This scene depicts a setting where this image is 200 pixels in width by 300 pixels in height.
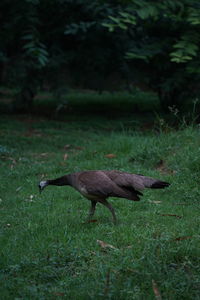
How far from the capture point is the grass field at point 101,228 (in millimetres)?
4660

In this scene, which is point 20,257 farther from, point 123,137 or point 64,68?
point 64,68

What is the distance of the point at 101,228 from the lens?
6320 mm

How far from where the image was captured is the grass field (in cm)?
466

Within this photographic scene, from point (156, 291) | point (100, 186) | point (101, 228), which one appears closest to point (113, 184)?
point (100, 186)

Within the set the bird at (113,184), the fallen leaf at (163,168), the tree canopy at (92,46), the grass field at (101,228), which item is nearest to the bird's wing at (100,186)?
the bird at (113,184)

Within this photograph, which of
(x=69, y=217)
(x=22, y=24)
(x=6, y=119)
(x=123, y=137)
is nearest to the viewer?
(x=69, y=217)

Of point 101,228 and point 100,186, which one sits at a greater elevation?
point 100,186

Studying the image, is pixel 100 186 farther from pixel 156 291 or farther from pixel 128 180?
pixel 156 291

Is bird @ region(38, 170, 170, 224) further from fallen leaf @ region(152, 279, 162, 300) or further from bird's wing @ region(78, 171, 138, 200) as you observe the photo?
fallen leaf @ region(152, 279, 162, 300)

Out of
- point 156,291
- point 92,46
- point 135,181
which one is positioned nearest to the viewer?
point 156,291

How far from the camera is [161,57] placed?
14133 mm

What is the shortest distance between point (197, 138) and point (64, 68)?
6640 mm

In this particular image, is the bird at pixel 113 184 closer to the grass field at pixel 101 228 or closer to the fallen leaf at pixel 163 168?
the grass field at pixel 101 228

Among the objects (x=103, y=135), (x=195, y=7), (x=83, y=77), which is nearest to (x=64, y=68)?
(x=83, y=77)
